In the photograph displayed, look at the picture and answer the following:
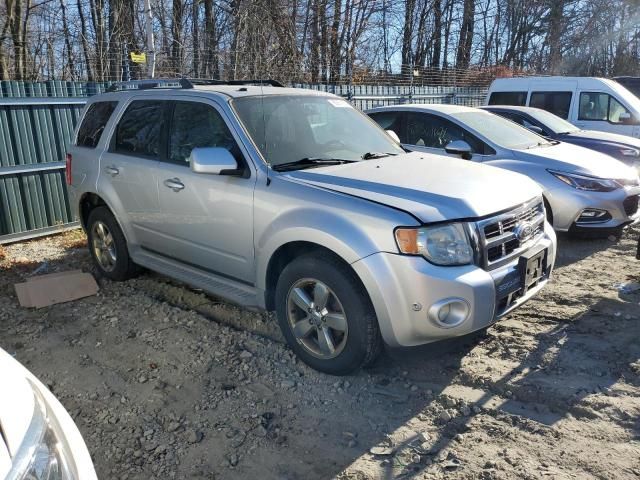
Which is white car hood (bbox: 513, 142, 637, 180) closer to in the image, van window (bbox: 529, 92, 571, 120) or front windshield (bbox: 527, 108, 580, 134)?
front windshield (bbox: 527, 108, 580, 134)

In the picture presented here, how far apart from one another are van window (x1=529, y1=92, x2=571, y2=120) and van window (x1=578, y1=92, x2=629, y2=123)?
250 mm

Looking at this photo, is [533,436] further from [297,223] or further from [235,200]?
[235,200]

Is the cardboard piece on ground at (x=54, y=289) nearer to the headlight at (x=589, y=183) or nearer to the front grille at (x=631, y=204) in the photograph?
the headlight at (x=589, y=183)

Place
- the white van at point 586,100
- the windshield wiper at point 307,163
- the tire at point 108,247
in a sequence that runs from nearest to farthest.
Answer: the windshield wiper at point 307,163 < the tire at point 108,247 < the white van at point 586,100

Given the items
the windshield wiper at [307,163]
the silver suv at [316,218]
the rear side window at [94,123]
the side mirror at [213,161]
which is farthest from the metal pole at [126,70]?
the windshield wiper at [307,163]

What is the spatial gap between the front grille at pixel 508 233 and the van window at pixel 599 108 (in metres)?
7.56

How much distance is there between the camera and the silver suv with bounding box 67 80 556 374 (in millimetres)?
3158

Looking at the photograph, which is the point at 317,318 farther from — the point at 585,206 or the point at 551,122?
the point at 551,122

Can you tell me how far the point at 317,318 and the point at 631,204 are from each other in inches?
178

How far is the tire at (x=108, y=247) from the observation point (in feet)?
17.1

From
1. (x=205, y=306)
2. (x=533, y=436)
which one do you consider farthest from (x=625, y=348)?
(x=205, y=306)

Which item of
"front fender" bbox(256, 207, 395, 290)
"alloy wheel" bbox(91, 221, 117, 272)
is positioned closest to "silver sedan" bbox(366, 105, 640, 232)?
"front fender" bbox(256, 207, 395, 290)

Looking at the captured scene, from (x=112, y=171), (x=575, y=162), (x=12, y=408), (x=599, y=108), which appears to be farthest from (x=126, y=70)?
(x=12, y=408)

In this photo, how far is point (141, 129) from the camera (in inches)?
192
